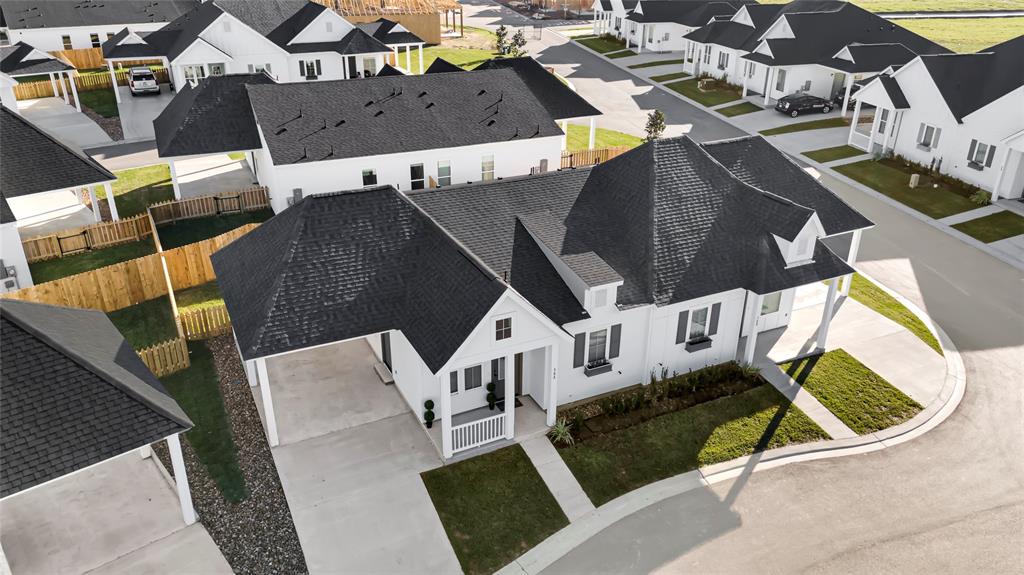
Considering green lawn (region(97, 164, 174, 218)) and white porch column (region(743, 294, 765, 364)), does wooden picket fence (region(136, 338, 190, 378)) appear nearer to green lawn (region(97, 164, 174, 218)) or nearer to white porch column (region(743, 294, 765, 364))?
green lawn (region(97, 164, 174, 218))

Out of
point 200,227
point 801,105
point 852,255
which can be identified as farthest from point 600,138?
point 200,227

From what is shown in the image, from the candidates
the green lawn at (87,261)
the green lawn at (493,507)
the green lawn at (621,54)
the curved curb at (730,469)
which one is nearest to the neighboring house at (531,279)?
the green lawn at (493,507)

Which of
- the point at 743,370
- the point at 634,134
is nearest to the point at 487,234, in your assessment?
the point at 743,370

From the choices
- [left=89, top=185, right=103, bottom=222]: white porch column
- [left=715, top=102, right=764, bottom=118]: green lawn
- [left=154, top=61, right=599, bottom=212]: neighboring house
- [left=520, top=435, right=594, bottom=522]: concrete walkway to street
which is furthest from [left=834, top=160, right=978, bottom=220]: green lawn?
[left=89, top=185, right=103, bottom=222]: white porch column

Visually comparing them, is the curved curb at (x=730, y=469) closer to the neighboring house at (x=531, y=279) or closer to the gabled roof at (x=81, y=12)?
the neighboring house at (x=531, y=279)

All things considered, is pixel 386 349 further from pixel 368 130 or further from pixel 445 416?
pixel 368 130

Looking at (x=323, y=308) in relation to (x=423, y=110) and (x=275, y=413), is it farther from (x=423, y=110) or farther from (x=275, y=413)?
(x=423, y=110)
